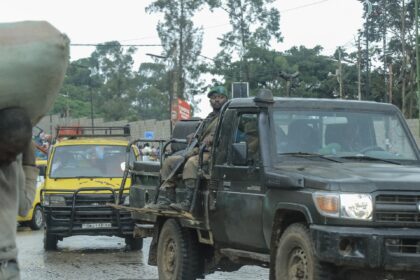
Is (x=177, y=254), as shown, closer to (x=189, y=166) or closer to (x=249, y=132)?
(x=189, y=166)

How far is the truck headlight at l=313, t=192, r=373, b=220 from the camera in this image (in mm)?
6422

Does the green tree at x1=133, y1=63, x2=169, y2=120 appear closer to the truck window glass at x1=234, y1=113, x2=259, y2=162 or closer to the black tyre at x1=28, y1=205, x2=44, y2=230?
the black tyre at x1=28, y1=205, x2=44, y2=230

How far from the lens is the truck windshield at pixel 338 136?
773cm

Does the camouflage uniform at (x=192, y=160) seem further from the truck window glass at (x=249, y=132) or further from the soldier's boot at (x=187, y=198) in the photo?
the truck window glass at (x=249, y=132)

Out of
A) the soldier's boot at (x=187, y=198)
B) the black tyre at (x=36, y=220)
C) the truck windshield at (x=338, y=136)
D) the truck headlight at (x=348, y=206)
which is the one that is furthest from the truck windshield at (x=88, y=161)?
the truck headlight at (x=348, y=206)

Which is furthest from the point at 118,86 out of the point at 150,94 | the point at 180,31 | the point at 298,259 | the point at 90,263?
the point at 298,259

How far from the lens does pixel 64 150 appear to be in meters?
15.3

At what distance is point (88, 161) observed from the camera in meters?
15.2

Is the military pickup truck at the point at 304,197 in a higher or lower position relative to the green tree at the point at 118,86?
lower

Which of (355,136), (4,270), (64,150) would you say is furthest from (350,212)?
(64,150)

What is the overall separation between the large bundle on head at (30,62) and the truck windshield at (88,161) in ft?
37.0

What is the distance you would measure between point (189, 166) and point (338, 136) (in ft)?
5.86

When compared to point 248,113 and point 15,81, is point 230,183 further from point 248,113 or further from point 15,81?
point 15,81

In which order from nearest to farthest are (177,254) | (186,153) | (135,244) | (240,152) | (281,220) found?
(281,220)
(240,152)
(186,153)
(177,254)
(135,244)
